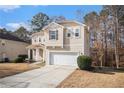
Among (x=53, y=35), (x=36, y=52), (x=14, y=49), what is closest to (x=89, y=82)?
(x=36, y=52)

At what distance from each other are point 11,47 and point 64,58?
4.12 m

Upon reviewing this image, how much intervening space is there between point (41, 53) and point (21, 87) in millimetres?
8349

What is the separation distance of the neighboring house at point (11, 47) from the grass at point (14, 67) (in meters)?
0.59

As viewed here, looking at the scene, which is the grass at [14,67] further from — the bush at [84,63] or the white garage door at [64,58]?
the bush at [84,63]

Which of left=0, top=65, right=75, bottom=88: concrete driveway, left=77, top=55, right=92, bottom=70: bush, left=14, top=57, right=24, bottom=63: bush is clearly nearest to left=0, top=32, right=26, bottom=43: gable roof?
left=14, top=57, right=24, bottom=63: bush

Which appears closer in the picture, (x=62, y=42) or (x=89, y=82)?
(x=89, y=82)

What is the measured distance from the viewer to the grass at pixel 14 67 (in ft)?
55.7

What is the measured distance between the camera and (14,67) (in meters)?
18.5

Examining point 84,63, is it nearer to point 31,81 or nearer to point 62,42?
point 62,42

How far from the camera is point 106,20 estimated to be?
23922 millimetres

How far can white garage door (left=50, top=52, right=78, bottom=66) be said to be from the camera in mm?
20828
